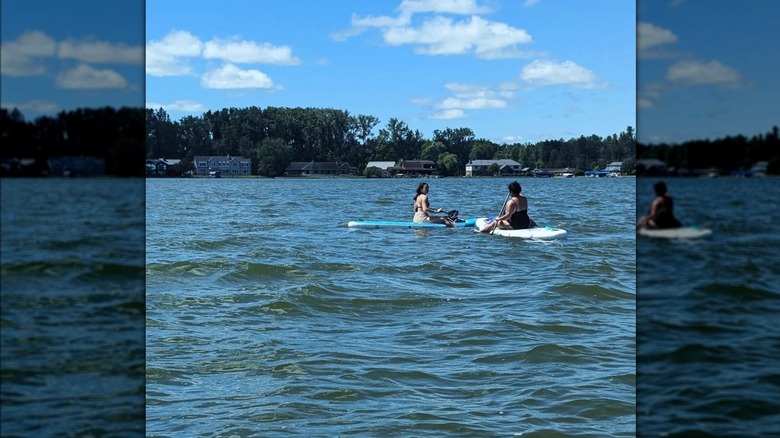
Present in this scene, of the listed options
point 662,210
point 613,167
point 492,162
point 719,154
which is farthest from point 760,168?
point 492,162

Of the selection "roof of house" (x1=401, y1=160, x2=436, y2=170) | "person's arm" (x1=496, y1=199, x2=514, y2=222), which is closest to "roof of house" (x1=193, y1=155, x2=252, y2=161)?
"roof of house" (x1=401, y1=160, x2=436, y2=170)

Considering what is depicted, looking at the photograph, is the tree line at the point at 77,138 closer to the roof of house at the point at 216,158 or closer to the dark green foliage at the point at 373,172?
the roof of house at the point at 216,158

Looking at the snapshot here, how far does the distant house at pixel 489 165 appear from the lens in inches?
5443

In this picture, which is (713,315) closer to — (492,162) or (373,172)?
(373,172)

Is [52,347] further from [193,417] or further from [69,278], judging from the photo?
[193,417]

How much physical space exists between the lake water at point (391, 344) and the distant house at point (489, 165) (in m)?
121

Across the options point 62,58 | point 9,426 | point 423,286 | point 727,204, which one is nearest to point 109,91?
point 62,58

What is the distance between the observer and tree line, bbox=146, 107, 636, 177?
430 feet

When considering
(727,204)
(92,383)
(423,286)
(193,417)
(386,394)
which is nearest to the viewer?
(727,204)

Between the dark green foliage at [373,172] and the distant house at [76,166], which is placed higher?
the dark green foliage at [373,172]

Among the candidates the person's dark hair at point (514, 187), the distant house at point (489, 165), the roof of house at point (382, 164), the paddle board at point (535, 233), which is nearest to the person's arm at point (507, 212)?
the paddle board at point (535, 233)

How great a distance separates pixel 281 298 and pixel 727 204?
11277mm

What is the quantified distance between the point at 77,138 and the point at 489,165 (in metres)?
139

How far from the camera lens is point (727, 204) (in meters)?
1.36
